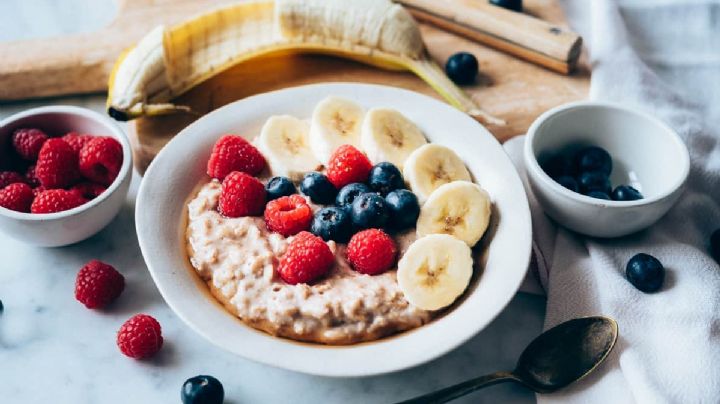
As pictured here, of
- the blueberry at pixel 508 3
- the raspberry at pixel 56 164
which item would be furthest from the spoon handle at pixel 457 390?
the blueberry at pixel 508 3

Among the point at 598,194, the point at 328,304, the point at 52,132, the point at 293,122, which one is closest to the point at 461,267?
the point at 328,304

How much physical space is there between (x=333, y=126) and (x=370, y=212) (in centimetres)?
37

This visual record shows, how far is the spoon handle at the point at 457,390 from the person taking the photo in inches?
61.7

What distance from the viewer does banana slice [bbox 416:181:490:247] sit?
178cm

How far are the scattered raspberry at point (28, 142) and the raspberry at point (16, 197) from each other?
5.4 inches

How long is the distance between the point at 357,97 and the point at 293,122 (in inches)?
8.5

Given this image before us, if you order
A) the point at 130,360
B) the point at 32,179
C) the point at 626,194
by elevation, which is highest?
the point at 626,194

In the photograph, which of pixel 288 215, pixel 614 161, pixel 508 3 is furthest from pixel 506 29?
pixel 288 215

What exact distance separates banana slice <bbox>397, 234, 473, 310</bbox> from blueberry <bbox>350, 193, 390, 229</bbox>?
0.10 m

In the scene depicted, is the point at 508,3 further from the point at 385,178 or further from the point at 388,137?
the point at 385,178

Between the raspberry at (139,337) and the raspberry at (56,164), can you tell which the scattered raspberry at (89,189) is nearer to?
the raspberry at (56,164)

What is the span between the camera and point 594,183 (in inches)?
76.4

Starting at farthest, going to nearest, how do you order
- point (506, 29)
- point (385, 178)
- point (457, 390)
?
point (506, 29), point (385, 178), point (457, 390)

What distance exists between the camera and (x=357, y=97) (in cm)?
212
